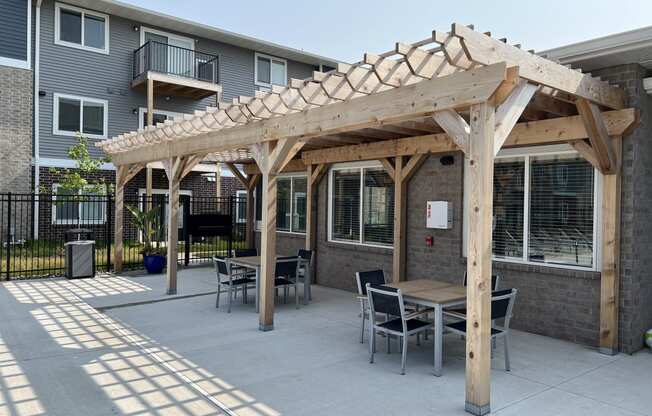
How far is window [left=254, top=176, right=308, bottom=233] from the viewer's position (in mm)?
11031

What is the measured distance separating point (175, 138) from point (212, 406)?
5.47 meters

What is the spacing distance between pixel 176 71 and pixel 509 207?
12.7m

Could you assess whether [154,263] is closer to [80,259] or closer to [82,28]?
[80,259]

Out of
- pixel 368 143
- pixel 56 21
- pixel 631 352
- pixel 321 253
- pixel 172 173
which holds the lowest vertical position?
pixel 631 352

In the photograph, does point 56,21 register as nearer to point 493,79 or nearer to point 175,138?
point 175,138

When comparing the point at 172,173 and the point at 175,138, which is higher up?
the point at 175,138

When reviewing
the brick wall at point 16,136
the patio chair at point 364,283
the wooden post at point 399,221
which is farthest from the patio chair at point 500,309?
the brick wall at point 16,136

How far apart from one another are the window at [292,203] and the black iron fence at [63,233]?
1.87 metres

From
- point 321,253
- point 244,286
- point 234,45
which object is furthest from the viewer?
point 234,45

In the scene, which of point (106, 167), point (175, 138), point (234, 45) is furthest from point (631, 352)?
point (234, 45)

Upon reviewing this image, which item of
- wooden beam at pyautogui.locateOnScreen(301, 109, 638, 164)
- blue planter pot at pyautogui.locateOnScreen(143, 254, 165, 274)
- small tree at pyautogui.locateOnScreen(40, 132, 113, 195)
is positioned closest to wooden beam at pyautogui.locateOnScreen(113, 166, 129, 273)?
blue planter pot at pyautogui.locateOnScreen(143, 254, 165, 274)

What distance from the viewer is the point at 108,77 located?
14.9m

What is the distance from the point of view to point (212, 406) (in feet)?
12.6

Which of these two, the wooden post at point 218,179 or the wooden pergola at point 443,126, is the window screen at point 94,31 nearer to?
the wooden post at point 218,179
